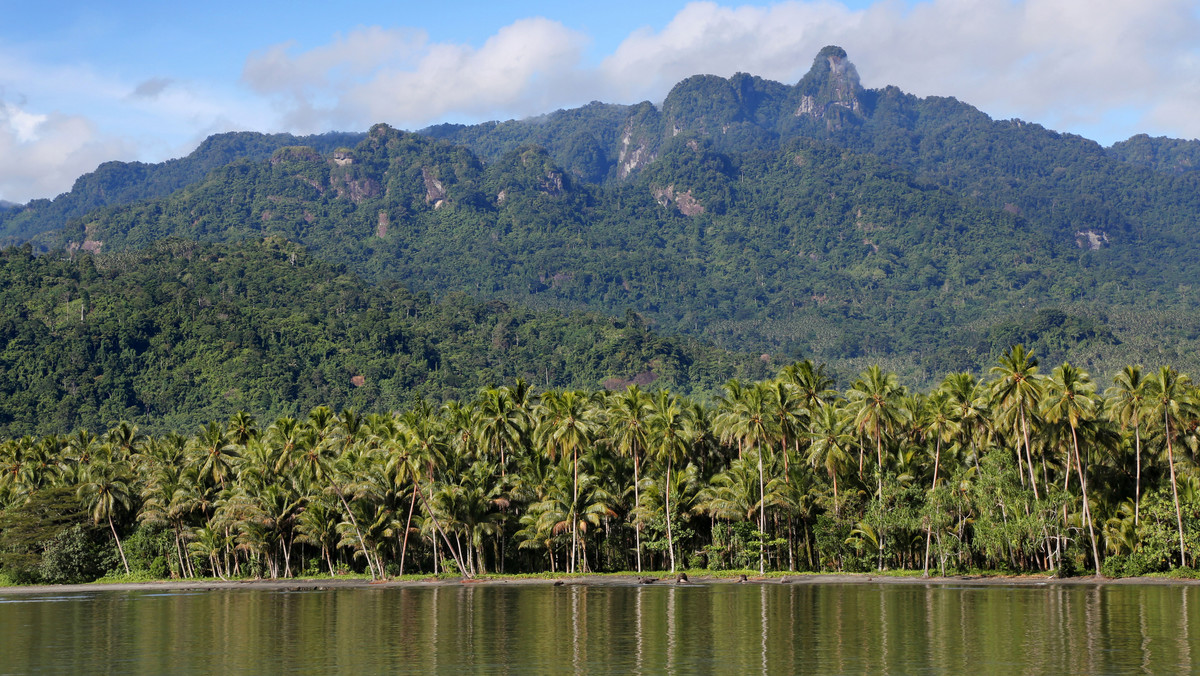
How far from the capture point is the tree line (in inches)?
3952

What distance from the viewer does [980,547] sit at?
4220 inches

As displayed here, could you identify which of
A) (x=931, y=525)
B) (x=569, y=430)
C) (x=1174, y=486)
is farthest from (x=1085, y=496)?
(x=569, y=430)

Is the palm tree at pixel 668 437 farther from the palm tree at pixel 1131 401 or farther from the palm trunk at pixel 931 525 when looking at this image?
the palm tree at pixel 1131 401

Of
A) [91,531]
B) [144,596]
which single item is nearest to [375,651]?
[144,596]

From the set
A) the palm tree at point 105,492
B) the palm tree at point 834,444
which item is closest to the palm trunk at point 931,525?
the palm tree at point 834,444

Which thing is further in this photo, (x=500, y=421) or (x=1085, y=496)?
(x=500, y=421)

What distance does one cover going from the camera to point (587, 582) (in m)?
114

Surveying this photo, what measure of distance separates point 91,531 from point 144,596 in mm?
23649

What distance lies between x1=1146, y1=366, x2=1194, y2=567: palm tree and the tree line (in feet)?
0.75

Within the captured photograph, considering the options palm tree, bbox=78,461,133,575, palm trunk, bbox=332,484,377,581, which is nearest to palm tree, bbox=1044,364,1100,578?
palm trunk, bbox=332,484,377,581

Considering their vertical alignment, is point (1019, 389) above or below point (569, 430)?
above

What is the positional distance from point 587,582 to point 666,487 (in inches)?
499

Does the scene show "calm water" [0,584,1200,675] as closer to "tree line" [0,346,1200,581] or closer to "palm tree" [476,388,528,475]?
"tree line" [0,346,1200,581]

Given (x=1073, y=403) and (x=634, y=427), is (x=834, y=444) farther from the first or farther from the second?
(x=1073, y=403)
